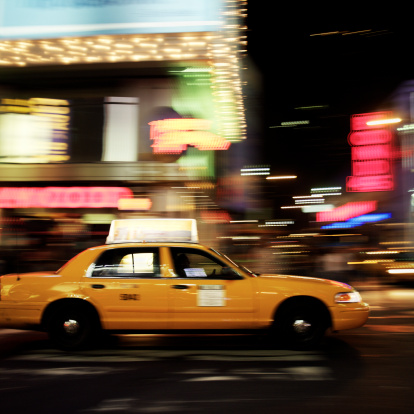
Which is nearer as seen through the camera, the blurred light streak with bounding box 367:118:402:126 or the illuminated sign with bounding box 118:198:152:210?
the illuminated sign with bounding box 118:198:152:210

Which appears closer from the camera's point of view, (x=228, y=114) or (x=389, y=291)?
(x=389, y=291)

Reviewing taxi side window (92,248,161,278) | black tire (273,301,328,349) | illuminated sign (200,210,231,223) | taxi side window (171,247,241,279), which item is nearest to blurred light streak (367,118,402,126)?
illuminated sign (200,210,231,223)

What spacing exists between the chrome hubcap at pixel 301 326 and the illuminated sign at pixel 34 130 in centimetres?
1168

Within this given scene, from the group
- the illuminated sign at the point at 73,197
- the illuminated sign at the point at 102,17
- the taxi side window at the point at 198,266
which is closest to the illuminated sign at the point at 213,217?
the illuminated sign at the point at 73,197

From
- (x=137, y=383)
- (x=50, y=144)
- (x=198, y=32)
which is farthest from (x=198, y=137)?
(x=137, y=383)

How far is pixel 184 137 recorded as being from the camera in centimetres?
1433

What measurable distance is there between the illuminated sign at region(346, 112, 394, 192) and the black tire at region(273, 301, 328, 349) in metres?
10.9

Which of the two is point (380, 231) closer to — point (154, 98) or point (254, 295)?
point (154, 98)

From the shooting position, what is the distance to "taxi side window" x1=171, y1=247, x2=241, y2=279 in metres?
5.87

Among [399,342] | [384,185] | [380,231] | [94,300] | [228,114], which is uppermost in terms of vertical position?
[228,114]

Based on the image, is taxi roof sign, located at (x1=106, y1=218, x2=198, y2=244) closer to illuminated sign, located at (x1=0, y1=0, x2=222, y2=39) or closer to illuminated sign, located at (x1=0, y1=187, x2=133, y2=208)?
illuminated sign, located at (x1=0, y1=0, x2=222, y2=39)

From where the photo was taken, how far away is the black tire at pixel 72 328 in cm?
584

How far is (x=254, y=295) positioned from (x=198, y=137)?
362 inches

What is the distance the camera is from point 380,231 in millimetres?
14641
